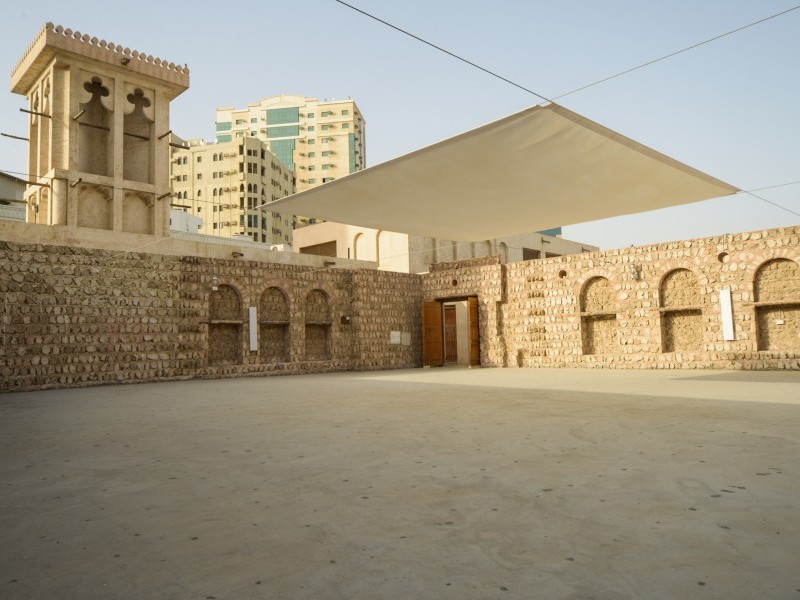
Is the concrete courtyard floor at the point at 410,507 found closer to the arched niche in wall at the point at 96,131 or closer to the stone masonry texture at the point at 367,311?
the stone masonry texture at the point at 367,311

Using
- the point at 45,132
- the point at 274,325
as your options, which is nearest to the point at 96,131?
the point at 45,132

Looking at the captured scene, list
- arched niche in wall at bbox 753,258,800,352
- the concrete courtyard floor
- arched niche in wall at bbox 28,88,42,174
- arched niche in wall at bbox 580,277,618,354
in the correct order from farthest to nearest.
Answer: arched niche in wall at bbox 28,88,42,174 < arched niche in wall at bbox 580,277,618,354 < arched niche in wall at bbox 753,258,800,352 < the concrete courtyard floor

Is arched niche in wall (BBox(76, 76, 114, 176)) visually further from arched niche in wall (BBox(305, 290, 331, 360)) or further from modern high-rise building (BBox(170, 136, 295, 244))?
modern high-rise building (BBox(170, 136, 295, 244))

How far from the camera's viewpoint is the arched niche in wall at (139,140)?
898 inches

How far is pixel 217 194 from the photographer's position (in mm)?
53281

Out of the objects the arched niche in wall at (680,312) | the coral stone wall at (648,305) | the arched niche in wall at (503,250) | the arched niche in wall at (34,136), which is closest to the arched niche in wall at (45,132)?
the arched niche in wall at (34,136)

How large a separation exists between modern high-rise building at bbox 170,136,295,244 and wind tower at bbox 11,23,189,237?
29.5m

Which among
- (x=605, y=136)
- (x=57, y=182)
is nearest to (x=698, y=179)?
(x=605, y=136)

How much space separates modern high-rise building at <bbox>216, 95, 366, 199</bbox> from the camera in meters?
65.8

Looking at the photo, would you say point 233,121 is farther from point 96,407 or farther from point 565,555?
point 565,555

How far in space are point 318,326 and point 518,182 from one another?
354 inches

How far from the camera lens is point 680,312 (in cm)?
1394

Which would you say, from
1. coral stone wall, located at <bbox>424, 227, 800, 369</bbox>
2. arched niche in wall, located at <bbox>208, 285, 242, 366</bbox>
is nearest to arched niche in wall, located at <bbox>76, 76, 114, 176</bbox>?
arched niche in wall, located at <bbox>208, 285, 242, 366</bbox>

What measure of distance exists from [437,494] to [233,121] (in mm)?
74206
